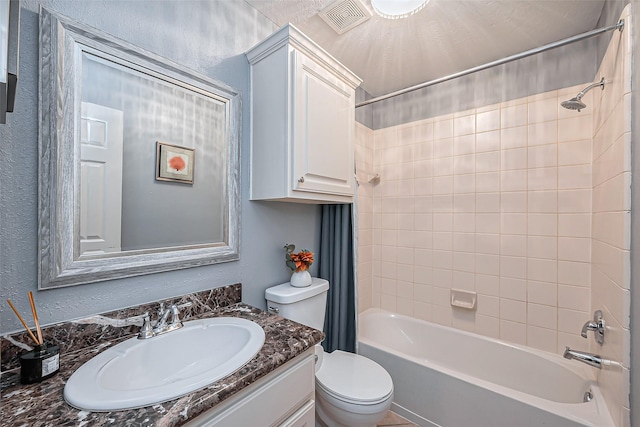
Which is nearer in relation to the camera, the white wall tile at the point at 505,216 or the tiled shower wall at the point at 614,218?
the tiled shower wall at the point at 614,218

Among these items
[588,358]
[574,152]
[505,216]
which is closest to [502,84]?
[574,152]

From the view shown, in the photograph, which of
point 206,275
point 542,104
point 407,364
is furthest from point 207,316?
point 542,104

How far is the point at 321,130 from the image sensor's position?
1.43m

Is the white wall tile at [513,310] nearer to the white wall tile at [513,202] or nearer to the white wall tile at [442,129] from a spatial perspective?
the white wall tile at [513,202]

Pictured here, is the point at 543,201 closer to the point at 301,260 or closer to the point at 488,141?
the point at 488,141

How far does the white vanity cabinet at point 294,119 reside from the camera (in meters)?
A: 1.29

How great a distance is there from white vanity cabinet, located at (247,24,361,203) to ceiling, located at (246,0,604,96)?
32cm

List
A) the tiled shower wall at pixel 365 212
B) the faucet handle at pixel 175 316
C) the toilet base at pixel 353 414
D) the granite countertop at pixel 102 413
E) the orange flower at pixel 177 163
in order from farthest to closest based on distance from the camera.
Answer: the tiled shower wall at pixel 365 212
the toilet base at pixel 353 414
the orange flower at pixel 177 163
the faucet handle at pixel 175 316
the granite countertop at pixel 102 413

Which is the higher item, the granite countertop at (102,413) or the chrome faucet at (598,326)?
the granite countertop at (102,413)

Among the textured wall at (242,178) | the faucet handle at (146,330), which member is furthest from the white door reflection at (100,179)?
the faucet handle at (146,330)

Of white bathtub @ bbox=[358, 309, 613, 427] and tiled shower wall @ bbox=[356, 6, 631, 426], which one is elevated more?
tiled shower wall @ bbox=[356, 6, 631, 426]

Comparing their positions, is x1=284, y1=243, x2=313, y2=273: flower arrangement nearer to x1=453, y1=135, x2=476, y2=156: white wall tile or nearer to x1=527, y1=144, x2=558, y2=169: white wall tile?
x1=453, y1=135, x2=476, y2=156: white wall tile

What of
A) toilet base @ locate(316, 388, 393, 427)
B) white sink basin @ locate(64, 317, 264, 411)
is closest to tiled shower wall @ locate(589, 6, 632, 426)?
toilet base @ locate(316, 388, 393, 427)

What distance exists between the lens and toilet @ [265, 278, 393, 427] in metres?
1.27
